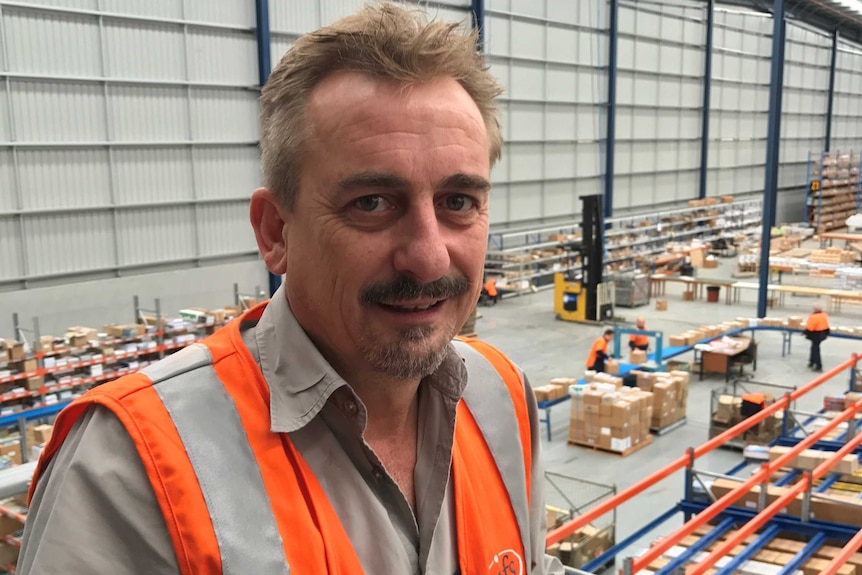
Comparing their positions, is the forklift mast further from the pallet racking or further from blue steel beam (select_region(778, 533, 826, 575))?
blue steel beam (select_region(778, 533, 826, 575))

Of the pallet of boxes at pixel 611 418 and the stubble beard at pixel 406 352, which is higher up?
the stubble beard at pixel 406 352

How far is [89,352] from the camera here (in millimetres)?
10203

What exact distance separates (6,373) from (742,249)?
20.4 meters

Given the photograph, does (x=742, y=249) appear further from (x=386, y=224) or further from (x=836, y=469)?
(x=386, y=224)

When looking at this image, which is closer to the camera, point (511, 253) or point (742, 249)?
point (511, 253)

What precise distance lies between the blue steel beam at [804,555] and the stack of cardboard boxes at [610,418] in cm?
368

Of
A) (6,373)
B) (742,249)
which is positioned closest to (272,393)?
(6,373)

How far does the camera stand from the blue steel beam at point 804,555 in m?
4.71

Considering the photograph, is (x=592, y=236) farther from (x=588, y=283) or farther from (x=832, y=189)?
(x=832, y=189)

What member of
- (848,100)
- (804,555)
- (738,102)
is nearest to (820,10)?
(738,102)

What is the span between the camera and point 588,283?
15773mm

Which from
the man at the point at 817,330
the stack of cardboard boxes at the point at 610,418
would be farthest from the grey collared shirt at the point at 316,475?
the man at the point at 817,330

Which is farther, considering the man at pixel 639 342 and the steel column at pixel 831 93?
the steel column at pixel 831 93

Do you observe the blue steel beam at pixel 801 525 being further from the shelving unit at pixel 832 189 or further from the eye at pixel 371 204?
the shelving unit at pixel 832 189
